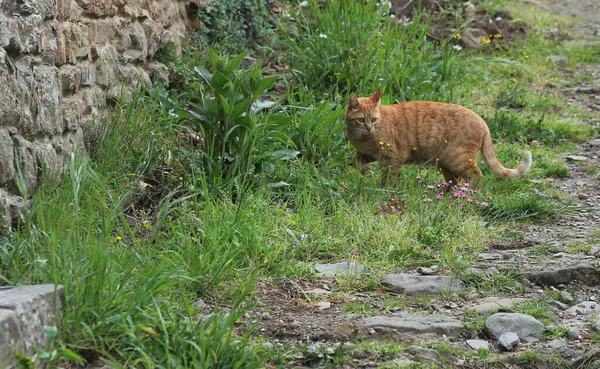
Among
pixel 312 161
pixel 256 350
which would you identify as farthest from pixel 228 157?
pixel 256 350

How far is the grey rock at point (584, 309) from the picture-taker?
14.1 ft

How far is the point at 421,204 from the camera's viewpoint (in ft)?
19.3

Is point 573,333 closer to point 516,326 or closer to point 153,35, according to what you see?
point 516,326

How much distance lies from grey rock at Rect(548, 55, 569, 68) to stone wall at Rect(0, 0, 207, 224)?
19.7 ft

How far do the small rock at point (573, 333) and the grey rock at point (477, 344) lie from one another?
0.40 metres

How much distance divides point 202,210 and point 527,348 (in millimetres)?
2242

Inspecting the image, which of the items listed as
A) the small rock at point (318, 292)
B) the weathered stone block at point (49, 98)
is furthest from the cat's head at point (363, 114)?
the weathered stone block at point (49, 98)

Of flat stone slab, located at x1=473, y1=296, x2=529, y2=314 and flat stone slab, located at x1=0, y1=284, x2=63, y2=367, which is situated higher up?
flat stone slab, located at x1=0, y1=284, x2=63, y2=367

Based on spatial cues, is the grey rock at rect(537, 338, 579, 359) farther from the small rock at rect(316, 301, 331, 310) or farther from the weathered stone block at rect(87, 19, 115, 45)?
the weathered stone block at rect(87, 19, 115, 45)

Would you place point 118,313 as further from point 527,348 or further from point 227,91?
point 227,91

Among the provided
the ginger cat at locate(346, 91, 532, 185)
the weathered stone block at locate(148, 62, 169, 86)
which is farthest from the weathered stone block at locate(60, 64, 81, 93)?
the ginger cat at locate(346, 91, 532, 185)

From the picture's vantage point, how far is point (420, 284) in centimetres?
466

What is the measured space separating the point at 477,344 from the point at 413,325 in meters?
0.32

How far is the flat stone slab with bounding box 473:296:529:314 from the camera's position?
4.28 meters
